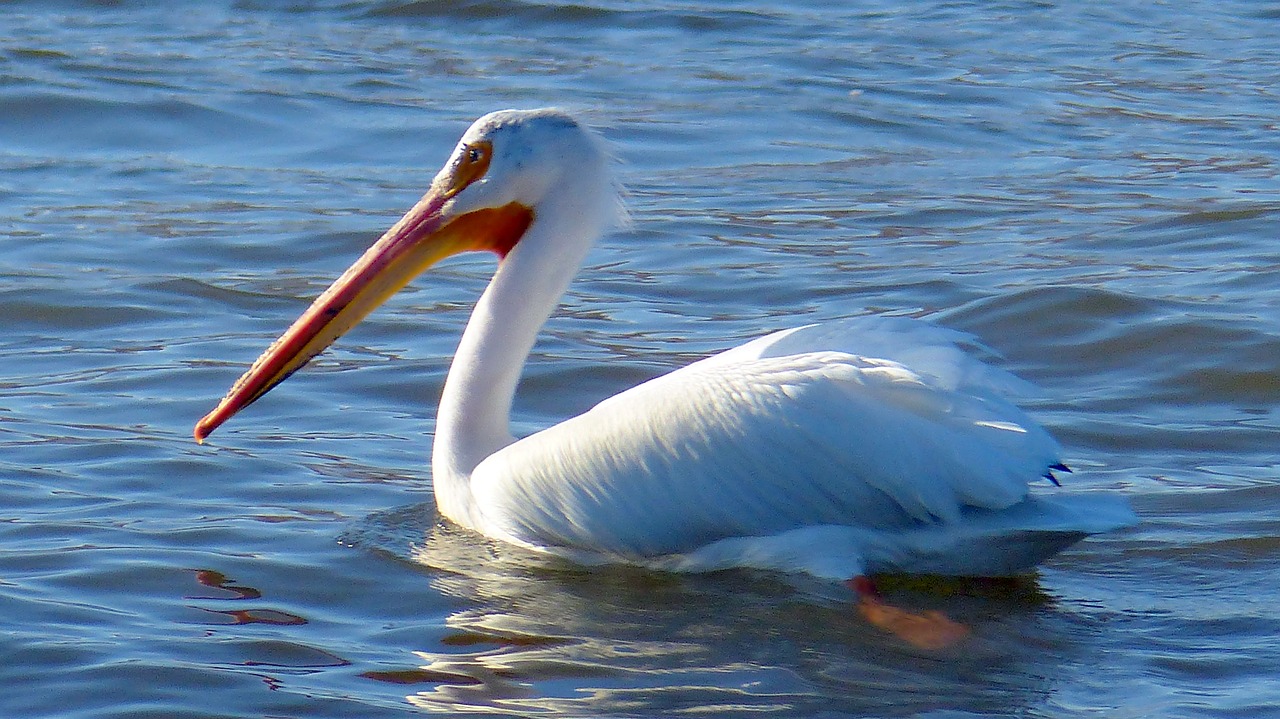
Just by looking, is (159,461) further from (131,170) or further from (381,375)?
(131,170)

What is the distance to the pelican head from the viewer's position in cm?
429

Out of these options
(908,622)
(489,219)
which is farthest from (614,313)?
(908,622)

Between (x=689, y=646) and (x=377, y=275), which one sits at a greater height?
(x=377, y=275)

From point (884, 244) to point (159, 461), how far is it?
3261mm

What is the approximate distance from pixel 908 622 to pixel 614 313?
2.67m

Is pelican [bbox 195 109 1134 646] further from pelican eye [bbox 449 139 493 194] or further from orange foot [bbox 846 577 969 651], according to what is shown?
pelican eye [bbox 449 139 493 194]

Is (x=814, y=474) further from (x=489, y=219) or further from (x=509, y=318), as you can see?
(x=489, y=219)

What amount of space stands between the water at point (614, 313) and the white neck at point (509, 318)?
0.23 metres

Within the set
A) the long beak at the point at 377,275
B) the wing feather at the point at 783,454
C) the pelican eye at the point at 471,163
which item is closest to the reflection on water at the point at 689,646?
the wing feather at the point at 783,454

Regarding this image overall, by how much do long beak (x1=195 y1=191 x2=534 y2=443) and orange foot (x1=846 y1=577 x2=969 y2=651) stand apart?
1.27 meters

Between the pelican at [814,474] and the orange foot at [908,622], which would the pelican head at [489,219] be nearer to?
the pelican at [814,474]

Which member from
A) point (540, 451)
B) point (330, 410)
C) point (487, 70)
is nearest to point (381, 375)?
point (330, 410)

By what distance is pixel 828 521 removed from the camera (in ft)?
12.5

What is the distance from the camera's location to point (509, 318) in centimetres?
434
